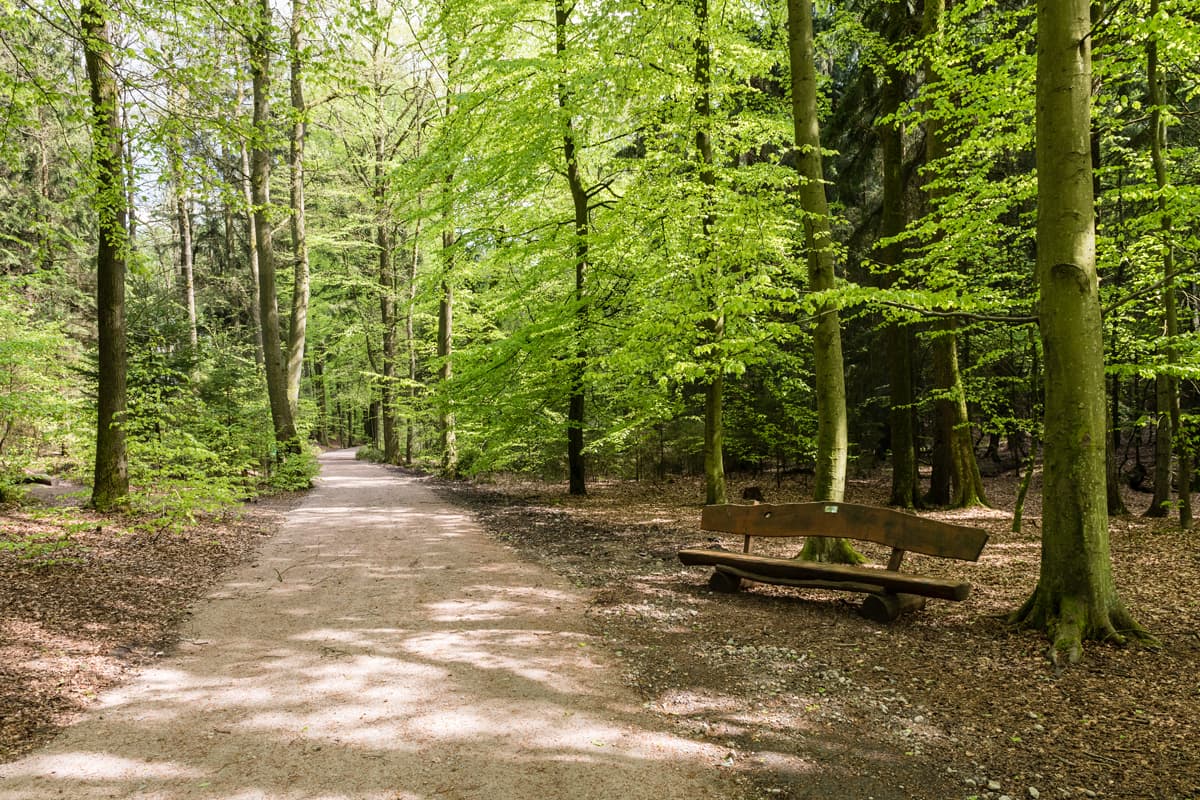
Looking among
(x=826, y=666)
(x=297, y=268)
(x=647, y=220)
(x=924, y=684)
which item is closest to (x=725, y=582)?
(x=826, y=666)

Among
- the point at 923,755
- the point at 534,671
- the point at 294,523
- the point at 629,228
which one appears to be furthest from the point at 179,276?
the point at 923,755

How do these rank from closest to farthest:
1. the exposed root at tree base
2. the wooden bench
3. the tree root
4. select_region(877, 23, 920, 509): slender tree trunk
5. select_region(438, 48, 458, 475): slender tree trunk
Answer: the exposed root at tree base, the wooden bench, the tree root, select_region(877, 23, 920, 509): slender tree trunk, select_region(438, 48, 458, 475): slender tree trunk

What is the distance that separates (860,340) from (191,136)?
46.7 ft

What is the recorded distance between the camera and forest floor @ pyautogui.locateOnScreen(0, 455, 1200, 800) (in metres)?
3.14

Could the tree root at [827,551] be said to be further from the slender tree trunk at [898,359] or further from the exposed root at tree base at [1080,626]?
the slender tree trunk at [898,359]

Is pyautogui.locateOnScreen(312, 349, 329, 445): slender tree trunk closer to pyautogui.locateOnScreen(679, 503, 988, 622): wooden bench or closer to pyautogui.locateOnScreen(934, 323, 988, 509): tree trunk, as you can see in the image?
pyautogui.locateOnScreen(934, 323, 988, 509): tree trunk

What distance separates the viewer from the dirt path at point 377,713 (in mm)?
3051

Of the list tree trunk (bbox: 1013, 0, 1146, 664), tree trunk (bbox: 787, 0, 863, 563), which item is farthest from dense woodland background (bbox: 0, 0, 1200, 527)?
tree trunk (bbox: 1013, 0, 1146, 664)

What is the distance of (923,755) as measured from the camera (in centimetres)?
327

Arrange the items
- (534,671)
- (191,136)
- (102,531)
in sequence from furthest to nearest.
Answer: (102,531)
(191,136)
(534,671)

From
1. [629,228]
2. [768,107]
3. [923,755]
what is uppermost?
[768,107]

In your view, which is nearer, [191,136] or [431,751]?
[431,751]

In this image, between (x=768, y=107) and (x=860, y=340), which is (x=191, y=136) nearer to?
(x=768, y=107)

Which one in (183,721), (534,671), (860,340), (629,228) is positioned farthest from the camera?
(860,340)
